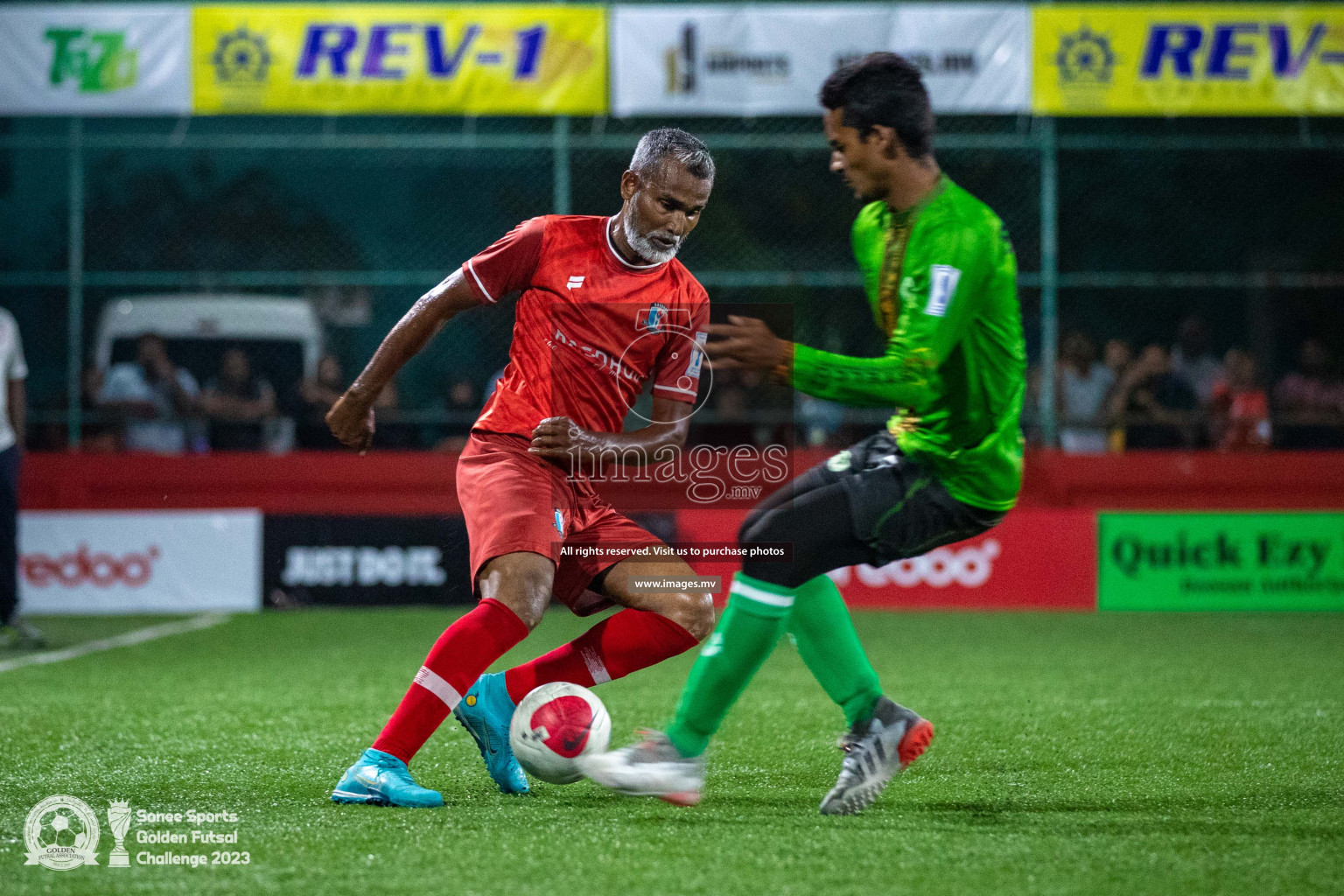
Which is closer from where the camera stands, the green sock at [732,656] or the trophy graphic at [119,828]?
the trophy graphic at [119,828]

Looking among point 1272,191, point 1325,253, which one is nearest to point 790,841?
Answer: point 1325,253

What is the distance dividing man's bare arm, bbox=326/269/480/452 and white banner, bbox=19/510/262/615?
21.8 ft

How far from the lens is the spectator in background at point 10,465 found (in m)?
8.36

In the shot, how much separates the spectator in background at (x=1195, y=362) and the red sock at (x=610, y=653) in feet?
29.4

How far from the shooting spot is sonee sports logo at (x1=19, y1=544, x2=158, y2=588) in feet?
35.0

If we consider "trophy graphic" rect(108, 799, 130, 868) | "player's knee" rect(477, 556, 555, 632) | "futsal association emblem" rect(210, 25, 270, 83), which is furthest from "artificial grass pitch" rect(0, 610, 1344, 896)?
"futsal association emblem" rect(210, 25, 270, 83)

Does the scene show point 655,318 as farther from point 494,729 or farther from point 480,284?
point 494,729

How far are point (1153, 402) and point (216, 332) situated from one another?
26.0 feet

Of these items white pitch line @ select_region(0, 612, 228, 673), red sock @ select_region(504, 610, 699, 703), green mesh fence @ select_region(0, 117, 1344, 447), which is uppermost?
green mesh fence @ select_region(0, 117, 1344, 447)

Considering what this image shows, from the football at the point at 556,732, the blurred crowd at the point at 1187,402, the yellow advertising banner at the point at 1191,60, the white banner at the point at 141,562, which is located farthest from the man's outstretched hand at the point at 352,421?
the yellow advertising banner at the point at 1191,60

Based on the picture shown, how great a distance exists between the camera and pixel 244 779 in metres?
4.61

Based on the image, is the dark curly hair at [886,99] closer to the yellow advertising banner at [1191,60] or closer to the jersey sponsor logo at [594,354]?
the jersey sponsor logo at [594,354]

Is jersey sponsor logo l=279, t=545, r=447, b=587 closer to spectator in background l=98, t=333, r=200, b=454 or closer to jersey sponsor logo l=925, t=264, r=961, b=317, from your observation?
spectator in background l=98, t=333, r=200, b=454

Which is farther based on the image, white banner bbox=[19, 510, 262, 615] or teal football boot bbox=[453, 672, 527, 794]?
white banner bbox=[19, 510, 262, 615]
